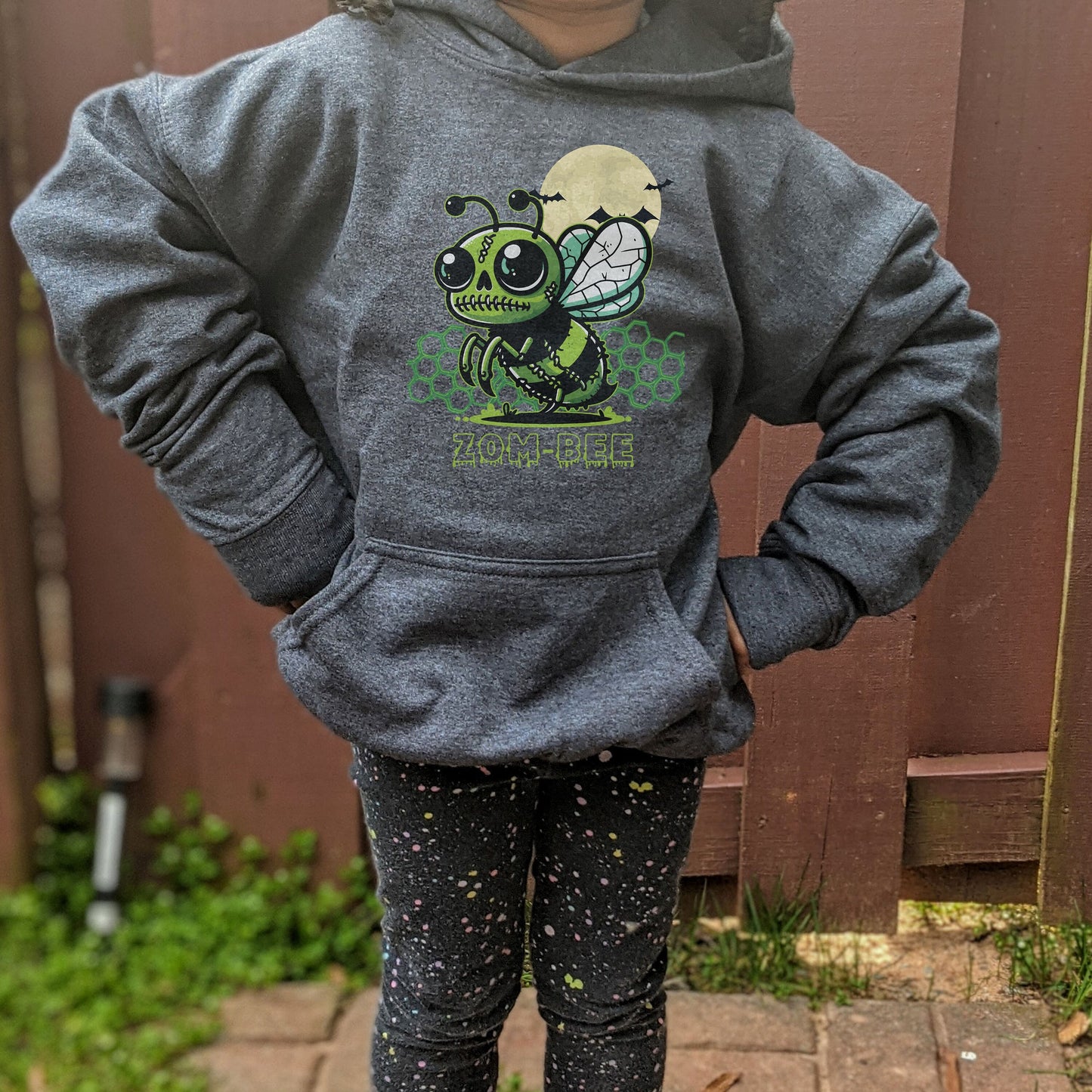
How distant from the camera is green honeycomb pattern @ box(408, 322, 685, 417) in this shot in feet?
3.67

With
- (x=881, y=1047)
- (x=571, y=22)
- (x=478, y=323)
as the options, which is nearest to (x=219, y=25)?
(x=571, y=22)

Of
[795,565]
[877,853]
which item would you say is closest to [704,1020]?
[877,853]

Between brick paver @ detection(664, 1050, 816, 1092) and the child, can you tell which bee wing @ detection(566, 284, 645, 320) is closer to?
the child

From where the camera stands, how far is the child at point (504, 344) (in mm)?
1107

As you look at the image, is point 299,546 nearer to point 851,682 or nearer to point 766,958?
point 851,682

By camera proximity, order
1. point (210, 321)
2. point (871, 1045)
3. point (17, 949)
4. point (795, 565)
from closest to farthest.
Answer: point (210, 321), point (795, 565), point (871, 1045), point (17, 949)

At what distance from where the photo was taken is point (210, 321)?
1.15 metres

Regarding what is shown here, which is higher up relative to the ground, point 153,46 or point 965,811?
point 153,46

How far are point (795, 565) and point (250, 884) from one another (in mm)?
1456

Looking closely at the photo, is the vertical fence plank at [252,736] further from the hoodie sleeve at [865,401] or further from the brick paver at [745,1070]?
the hoodie sleeve at [865,401]

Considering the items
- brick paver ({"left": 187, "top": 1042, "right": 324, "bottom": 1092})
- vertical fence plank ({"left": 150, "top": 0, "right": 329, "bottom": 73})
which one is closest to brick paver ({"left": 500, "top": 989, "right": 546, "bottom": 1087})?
brick paver ({"left": 187, "top": 1042, "right": 324, "bottom": 1092})

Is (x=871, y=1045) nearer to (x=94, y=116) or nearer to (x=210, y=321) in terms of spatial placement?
(x=210, y=321)

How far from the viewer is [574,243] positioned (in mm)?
1118

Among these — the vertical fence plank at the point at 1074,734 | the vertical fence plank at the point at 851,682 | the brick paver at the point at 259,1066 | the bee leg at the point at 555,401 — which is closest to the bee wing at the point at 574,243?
the bee leg at the point at 555,401
